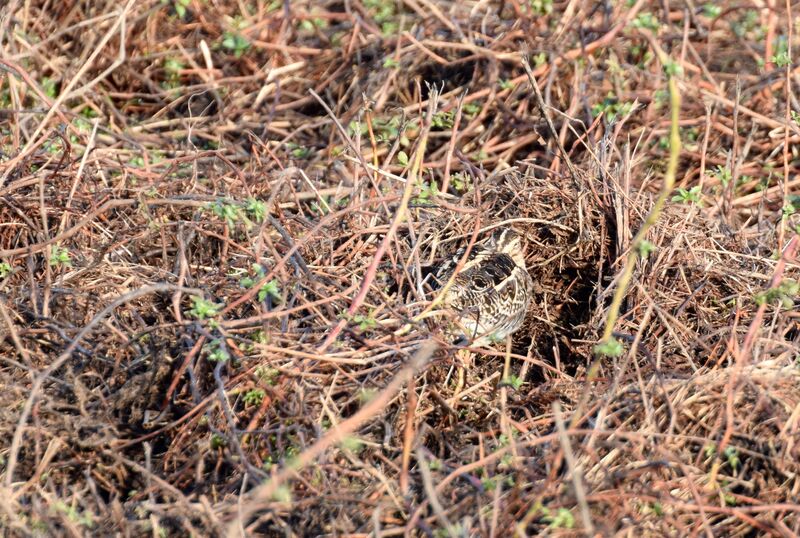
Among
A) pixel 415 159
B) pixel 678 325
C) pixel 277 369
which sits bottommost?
pixel 678 325

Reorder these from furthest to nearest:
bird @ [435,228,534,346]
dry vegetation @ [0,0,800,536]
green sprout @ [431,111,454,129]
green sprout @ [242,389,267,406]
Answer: green sprout @ [431,111,454,129] → bird @ [435,228,534,346] → green sprout @ [242,389,267,406] → dry vegetation @ [0,0,800,536]

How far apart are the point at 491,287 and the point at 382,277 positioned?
2.01 ft

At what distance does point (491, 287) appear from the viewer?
4.66m

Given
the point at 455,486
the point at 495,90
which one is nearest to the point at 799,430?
the point at 455,486

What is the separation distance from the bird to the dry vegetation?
0.13m

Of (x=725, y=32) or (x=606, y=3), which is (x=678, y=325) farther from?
(x=725, y=32)

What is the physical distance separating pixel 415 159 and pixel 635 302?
125 centimetres

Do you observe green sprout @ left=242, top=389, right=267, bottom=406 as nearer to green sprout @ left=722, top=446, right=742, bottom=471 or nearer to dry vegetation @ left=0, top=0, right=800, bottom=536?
dry vegetation @ left=0, top=0, right=800, bottom=536

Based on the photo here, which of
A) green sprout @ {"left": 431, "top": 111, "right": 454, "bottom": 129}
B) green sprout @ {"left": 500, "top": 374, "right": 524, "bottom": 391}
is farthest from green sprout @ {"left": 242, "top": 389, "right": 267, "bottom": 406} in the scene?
green sprout @ {"left": 431, "top": 111, "right": 454, "bottom": 129}

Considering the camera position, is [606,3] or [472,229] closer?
[472,229]

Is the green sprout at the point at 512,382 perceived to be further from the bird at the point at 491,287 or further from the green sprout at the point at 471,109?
the green sprout at the point at 471,109

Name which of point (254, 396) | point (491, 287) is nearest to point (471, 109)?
point (491, 287)

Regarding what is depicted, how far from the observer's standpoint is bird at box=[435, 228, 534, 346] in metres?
4.51

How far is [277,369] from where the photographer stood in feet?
12.3
